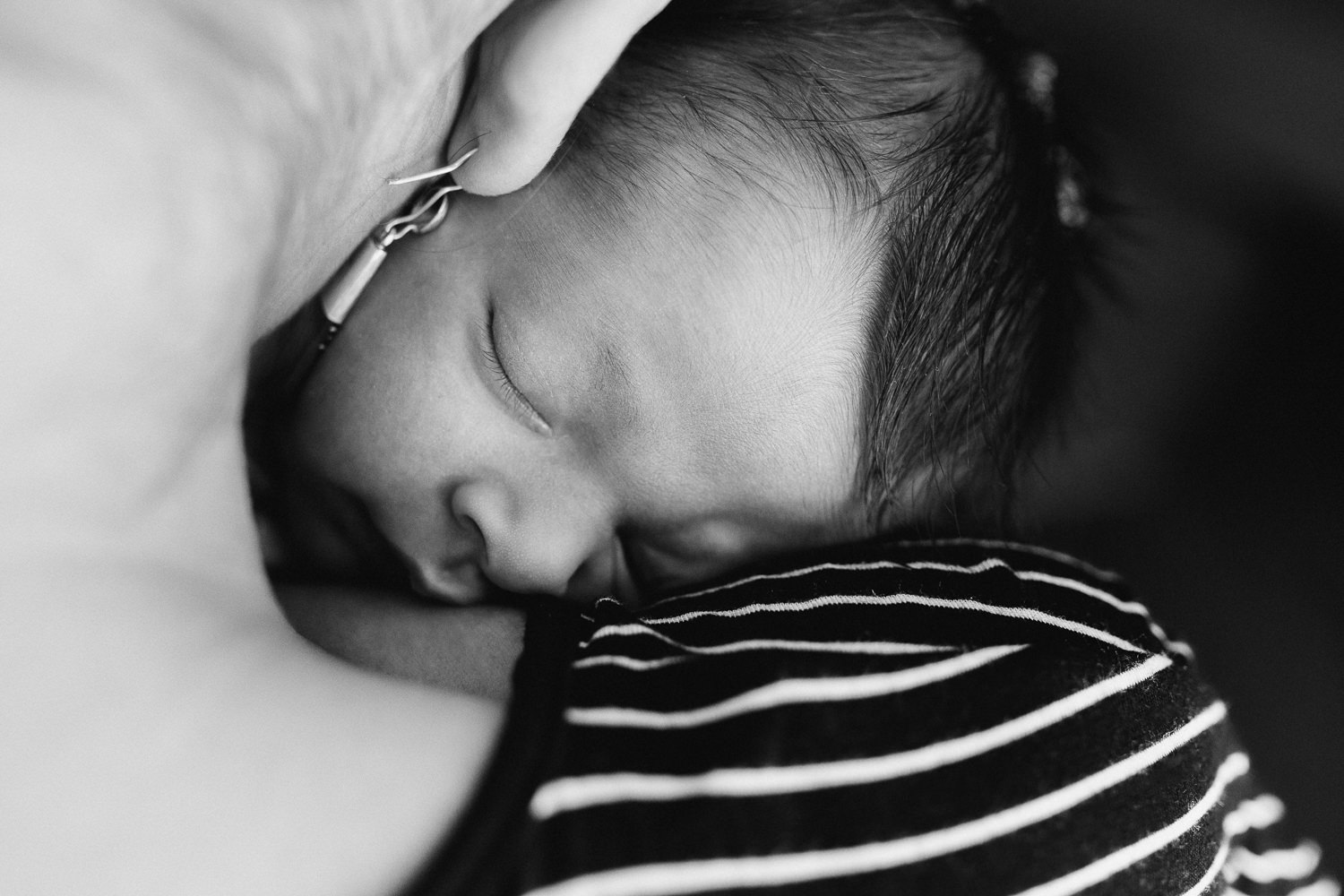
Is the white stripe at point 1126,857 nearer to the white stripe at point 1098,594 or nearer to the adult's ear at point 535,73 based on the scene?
the white stripe at point 1098,594

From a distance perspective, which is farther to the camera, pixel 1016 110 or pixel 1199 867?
pixel 1016 110

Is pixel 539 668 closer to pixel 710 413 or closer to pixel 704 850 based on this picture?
pixel 704 850

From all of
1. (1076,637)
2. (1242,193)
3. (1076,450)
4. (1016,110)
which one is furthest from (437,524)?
(1242,193)

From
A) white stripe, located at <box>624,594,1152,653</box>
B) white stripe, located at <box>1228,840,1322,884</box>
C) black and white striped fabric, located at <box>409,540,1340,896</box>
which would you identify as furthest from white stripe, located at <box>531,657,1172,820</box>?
white stripe, located at <box>1228,840,1322,884</box>

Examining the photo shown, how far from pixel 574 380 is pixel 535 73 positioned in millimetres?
195

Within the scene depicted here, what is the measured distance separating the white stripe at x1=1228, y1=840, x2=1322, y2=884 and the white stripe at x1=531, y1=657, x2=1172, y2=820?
49 centimetres

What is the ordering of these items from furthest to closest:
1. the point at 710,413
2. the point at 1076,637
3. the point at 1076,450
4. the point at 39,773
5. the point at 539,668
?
1. the point at 1076,450
2. the point at 710,413
3. the point at 1076,637
4. the point at 539,668
5. the point at 39,773

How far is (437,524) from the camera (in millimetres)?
747

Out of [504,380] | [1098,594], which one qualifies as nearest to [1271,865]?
[1098,594]

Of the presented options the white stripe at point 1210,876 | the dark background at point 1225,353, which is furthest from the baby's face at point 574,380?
the dark background at point 1225,353

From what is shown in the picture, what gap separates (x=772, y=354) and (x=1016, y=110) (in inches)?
12.8

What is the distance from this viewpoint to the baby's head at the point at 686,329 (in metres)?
0.71

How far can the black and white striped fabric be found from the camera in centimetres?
43

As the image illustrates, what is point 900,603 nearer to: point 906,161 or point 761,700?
point 761,700
